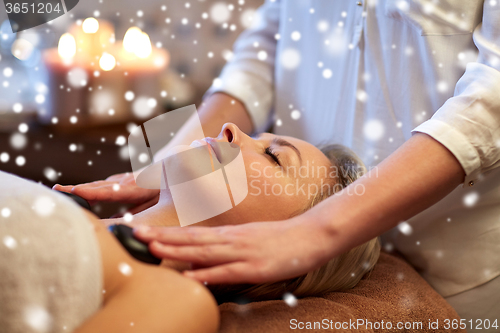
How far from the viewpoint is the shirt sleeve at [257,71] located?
1306 mm

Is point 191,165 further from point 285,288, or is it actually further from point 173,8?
point 173,8

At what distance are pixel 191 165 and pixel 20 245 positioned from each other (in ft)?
1.22

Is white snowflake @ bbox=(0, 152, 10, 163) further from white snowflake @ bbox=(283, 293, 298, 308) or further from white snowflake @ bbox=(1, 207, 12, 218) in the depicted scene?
white snowflake @ bbox=(283, 293, 298, 308)

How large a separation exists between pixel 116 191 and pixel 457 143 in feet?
2.83

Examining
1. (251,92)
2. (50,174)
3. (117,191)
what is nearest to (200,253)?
(117,191)

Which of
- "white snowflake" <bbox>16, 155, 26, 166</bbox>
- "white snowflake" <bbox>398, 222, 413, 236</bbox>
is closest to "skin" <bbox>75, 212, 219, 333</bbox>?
"white snowflake" <bbox>398, 222, 413, 236</bbox>

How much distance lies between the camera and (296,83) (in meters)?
1.34

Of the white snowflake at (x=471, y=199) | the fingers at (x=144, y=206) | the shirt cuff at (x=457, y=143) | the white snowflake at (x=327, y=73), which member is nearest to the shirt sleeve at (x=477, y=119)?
the shirt cuff at (x=457, y=143)

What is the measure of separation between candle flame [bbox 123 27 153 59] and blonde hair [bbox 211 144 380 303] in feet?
A: 3.85

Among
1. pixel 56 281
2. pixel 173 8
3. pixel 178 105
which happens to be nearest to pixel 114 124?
pixel 178 105

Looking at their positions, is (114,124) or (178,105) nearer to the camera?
(114,124)

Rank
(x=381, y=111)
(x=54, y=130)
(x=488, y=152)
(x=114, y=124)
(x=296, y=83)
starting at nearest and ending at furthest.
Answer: (x=488, y=152) < (x=381, y=111) < (x=296, y=83) < (x=54, y=130) < (x=114, y=124)

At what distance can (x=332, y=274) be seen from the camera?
874 mm

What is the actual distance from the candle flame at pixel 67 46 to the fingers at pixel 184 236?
52.3 inches
